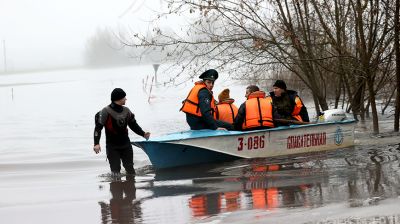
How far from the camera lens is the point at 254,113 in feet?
44.7

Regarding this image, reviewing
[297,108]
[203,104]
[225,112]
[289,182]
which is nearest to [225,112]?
[225,112]

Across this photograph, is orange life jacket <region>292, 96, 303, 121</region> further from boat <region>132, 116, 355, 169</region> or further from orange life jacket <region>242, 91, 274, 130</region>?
orange life jacket <region>242, 91, 274, 130</region>

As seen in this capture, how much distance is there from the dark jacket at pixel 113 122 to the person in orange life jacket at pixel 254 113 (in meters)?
2.40

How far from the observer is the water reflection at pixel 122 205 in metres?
9.12

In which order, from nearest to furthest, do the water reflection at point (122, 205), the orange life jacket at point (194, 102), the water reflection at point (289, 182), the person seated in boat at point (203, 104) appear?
the water reflection at point (122, 205) < the water reflection at point (289, 182) < the person seated in boat at point (203, 104) < the orange life jacket at point (194, 102)

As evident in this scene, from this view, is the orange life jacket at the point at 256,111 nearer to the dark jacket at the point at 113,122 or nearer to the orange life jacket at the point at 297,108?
the orange life jacket at the point at 297,108

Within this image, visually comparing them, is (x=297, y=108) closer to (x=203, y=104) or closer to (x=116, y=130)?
(x=203, y=104)

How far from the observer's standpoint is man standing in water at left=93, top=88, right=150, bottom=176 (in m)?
11.8

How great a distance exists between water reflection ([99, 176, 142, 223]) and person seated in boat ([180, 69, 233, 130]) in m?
1.74

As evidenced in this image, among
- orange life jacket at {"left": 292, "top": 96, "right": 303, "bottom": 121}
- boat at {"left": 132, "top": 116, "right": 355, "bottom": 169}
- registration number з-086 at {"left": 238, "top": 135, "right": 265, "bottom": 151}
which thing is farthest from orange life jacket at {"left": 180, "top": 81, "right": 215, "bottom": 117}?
orange life jacket at {"left": 292, "top": 96, "right": 303, "bottom": 121}

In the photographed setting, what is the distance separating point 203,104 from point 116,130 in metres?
1.89

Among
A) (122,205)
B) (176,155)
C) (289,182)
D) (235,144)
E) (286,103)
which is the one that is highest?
(286,103)

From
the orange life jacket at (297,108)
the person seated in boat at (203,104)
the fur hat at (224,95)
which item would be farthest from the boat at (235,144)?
the fur hat at (224,95)

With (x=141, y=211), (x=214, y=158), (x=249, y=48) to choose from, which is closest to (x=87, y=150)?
(x=249, y=48)
